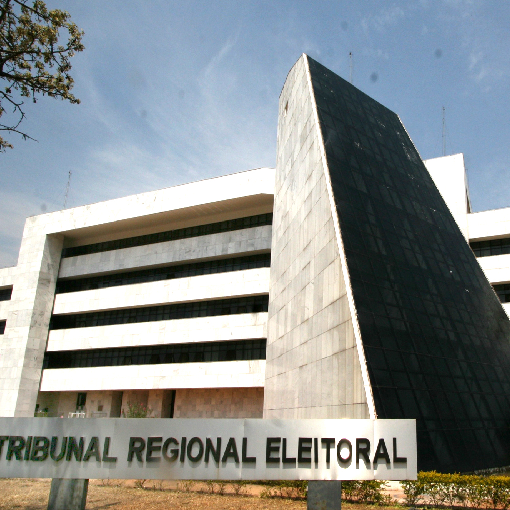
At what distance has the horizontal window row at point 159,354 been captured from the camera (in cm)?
3744

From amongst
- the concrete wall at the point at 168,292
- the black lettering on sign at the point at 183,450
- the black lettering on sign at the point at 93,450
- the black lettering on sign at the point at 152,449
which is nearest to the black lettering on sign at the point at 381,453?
the black lettering on sign at the point at 183,450

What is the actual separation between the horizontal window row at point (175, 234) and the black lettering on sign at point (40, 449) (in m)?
31.7

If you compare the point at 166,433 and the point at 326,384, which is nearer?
the point at 166,433

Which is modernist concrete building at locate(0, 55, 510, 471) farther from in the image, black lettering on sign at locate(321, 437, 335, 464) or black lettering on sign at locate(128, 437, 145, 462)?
black lettering on sign at locate(128, 437, 145, 462)

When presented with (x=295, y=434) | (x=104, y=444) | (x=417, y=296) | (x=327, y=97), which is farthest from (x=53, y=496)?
(x=327, y=97)

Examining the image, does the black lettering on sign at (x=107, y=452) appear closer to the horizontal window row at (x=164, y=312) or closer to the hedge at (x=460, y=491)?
the hedge at (x=460, y=491)

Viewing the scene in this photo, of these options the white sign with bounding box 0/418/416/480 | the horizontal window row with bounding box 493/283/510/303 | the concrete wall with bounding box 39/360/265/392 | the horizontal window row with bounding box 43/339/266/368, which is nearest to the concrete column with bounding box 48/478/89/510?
the white sign with bounding box 0/418/416/480

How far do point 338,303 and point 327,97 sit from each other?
14.5 m

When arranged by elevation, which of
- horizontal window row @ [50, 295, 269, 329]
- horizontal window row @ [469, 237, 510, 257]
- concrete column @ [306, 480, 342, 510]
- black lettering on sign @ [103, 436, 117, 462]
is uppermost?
horizontal window row @ [469, 237, 510, 257]

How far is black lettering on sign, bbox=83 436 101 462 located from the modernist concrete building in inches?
313

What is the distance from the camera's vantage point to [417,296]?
19281 mm

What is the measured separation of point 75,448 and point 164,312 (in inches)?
1314

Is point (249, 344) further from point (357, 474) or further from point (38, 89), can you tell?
point (357, 474)

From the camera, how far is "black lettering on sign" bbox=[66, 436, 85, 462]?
8.79 metres
